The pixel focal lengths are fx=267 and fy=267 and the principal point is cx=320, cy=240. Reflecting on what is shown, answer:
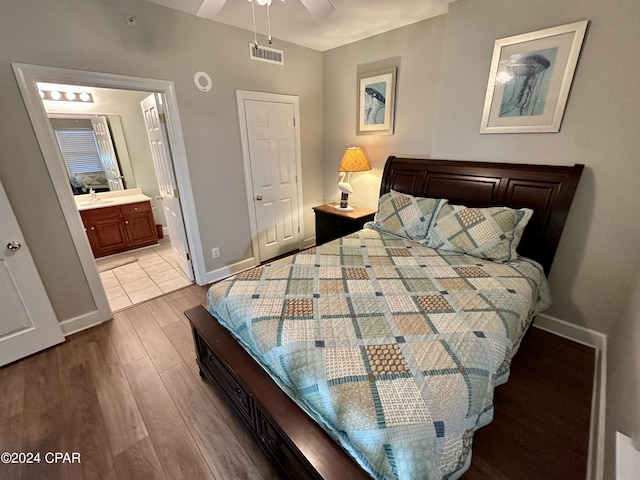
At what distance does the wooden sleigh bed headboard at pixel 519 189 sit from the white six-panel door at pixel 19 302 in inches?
125

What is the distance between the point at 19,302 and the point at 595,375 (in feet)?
13.2

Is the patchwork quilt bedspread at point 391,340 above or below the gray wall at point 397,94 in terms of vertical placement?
below

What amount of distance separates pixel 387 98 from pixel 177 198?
2.44 m

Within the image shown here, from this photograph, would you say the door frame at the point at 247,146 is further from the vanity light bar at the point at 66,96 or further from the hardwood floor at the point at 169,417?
the vanity light bar at the point at 66,96

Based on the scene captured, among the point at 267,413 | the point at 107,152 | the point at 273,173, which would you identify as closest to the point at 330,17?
the point at 273,173

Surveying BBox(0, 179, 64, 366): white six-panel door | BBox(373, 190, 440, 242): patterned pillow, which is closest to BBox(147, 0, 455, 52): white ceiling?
BBox(373, 190, 440, 242): patterned pillow

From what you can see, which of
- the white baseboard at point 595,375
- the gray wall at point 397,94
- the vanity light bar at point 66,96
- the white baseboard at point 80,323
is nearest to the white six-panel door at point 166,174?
the white baseboard at point 80,323

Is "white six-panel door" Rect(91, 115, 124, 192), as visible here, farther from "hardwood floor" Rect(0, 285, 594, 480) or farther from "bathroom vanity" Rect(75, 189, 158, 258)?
"hardwood floor" Rect(0, 285, 594, 480)

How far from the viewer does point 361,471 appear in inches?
34.5

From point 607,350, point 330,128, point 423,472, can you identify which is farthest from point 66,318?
point 607,350

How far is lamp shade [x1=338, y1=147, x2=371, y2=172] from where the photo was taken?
303 cm

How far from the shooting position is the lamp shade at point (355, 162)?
119 inches

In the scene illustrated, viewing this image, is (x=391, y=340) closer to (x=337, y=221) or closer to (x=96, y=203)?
(x=337, y=221)

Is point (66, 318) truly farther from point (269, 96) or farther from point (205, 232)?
point (269, 96)
